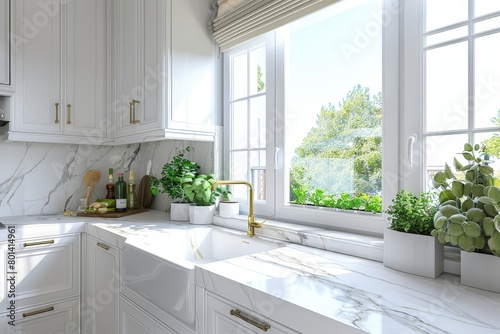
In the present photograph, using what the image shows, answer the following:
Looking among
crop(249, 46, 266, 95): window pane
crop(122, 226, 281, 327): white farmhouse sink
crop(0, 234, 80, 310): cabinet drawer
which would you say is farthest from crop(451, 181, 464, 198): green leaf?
crop(0, 234, 80, 310): cabinet drawer

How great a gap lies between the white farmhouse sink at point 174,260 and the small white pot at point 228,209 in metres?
0.11

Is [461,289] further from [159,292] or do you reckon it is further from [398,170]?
[159,292]

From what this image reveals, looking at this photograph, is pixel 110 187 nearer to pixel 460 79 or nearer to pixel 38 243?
pixel 38 243

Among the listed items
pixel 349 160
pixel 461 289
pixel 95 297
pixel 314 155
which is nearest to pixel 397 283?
pixel 461 289

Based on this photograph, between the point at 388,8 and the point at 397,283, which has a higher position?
the point at 388,8

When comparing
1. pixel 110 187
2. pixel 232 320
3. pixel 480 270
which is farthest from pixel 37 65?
pixel 480 270

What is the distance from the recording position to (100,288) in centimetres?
186

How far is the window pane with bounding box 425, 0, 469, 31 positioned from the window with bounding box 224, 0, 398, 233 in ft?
0.43

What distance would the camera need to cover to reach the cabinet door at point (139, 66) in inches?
72.3

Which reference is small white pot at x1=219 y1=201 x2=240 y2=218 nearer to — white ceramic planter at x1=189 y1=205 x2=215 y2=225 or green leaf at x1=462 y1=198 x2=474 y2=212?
white ceramic planter at x1=189 y1=205 x2=215 y2=225

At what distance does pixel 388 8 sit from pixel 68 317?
244 cm

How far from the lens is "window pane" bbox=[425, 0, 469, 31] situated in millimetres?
1128

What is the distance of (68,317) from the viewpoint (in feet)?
6.56

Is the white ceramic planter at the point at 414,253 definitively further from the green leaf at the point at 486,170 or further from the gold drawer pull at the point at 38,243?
the gold drawer pull at the point at 38,243
